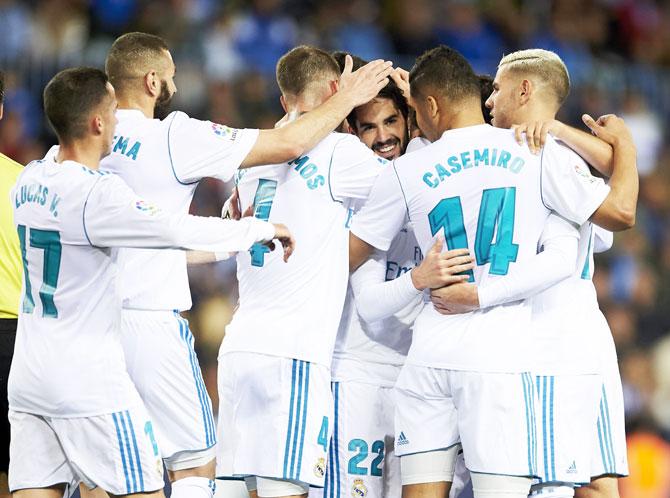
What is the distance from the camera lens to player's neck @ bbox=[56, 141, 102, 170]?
15.9ft

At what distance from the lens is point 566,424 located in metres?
5.14

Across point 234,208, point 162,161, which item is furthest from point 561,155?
point 162,161

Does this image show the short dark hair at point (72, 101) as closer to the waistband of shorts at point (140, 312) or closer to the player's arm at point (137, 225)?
the player's arm at point (137, 225)

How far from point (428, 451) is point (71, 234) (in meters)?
1.65

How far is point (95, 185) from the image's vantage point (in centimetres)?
466

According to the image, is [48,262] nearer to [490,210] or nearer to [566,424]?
[490,210]

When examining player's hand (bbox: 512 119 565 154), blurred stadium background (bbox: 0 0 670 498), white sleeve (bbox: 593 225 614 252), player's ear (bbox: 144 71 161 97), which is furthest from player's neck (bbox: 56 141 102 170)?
blurred stadium background (bbox: 0 0 670 498)

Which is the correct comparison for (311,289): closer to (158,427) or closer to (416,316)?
(416,316)

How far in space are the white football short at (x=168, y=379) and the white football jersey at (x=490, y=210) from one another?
1071mm

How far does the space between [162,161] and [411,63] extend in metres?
7.21

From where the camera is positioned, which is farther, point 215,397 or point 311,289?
point 215,397

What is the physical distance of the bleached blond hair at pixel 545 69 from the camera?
17.3ft

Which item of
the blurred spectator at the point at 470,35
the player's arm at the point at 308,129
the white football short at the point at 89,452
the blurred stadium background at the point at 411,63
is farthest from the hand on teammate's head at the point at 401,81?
the blurred spectator at the point at 470,35

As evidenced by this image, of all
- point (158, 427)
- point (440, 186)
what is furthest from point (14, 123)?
point (440, 186)
